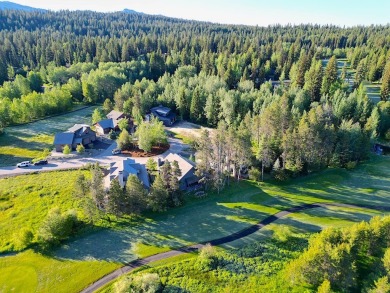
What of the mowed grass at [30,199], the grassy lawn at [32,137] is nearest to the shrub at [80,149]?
the mowed grass at [30,199]

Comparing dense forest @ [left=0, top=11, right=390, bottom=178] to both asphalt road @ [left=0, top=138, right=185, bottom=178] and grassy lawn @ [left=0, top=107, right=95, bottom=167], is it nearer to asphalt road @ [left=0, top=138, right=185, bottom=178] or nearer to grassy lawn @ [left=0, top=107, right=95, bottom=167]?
grassy lawn @ [left=0, top=107, right=95, bottom=167]

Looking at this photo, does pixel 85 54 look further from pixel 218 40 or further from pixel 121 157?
pixel 121 157

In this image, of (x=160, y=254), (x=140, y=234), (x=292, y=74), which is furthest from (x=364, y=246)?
(x=292, y=74)

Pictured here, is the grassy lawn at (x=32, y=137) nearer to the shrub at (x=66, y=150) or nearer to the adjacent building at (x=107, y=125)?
→ the shrub at (x=66, y=150)

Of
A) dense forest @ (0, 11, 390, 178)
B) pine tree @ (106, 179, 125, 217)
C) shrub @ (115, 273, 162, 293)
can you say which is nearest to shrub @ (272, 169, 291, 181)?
dense forest @ (0, 11, 390, 178)

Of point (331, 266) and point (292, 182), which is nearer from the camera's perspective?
point (331, 266)

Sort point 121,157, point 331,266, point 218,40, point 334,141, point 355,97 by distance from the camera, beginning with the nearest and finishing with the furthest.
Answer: point 331,266 → point 334,141 → point 121,157 → point 355,97 → point 218,40
